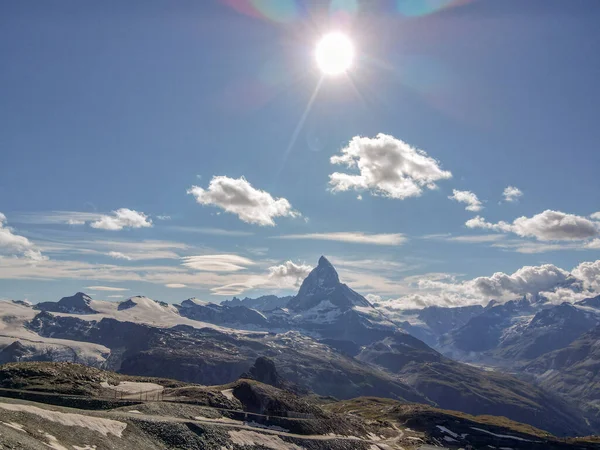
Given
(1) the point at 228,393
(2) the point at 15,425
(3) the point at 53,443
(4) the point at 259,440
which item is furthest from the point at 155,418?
(1) the point at 228,393

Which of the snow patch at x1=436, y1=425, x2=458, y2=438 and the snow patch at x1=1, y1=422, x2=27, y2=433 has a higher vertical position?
the snow patch at x1=1, y1=422, x2=27, y2=433

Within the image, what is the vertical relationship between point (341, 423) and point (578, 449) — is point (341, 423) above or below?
above

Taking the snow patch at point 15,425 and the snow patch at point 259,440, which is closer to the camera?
the snow patch at point 15,425

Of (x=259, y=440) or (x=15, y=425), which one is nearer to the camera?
(x=15, y=425)

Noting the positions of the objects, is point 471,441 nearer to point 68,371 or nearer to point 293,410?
point 293,410

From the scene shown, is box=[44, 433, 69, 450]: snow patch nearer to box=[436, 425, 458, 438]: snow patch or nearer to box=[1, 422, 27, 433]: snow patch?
box=[1, 422, 27, 433]: snow patch

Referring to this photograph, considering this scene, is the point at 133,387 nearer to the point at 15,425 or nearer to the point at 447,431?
the point at 15,425

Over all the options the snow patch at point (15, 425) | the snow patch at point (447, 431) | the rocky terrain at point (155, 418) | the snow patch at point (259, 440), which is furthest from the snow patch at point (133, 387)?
the snow patch at point (447, 431)

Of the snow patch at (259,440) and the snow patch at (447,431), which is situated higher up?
the snow patch at (259,440)

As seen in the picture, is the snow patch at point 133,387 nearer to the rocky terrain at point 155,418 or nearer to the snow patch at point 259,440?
the rocky terrain at point 155,418

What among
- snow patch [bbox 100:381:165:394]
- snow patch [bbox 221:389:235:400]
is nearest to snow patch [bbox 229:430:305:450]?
snow patch [bbox 221:389:235:400]

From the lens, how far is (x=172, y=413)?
86.1 meters

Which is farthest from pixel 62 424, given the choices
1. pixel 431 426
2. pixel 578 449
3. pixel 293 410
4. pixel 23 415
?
pixel 578 449

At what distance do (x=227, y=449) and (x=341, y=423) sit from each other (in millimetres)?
58247
